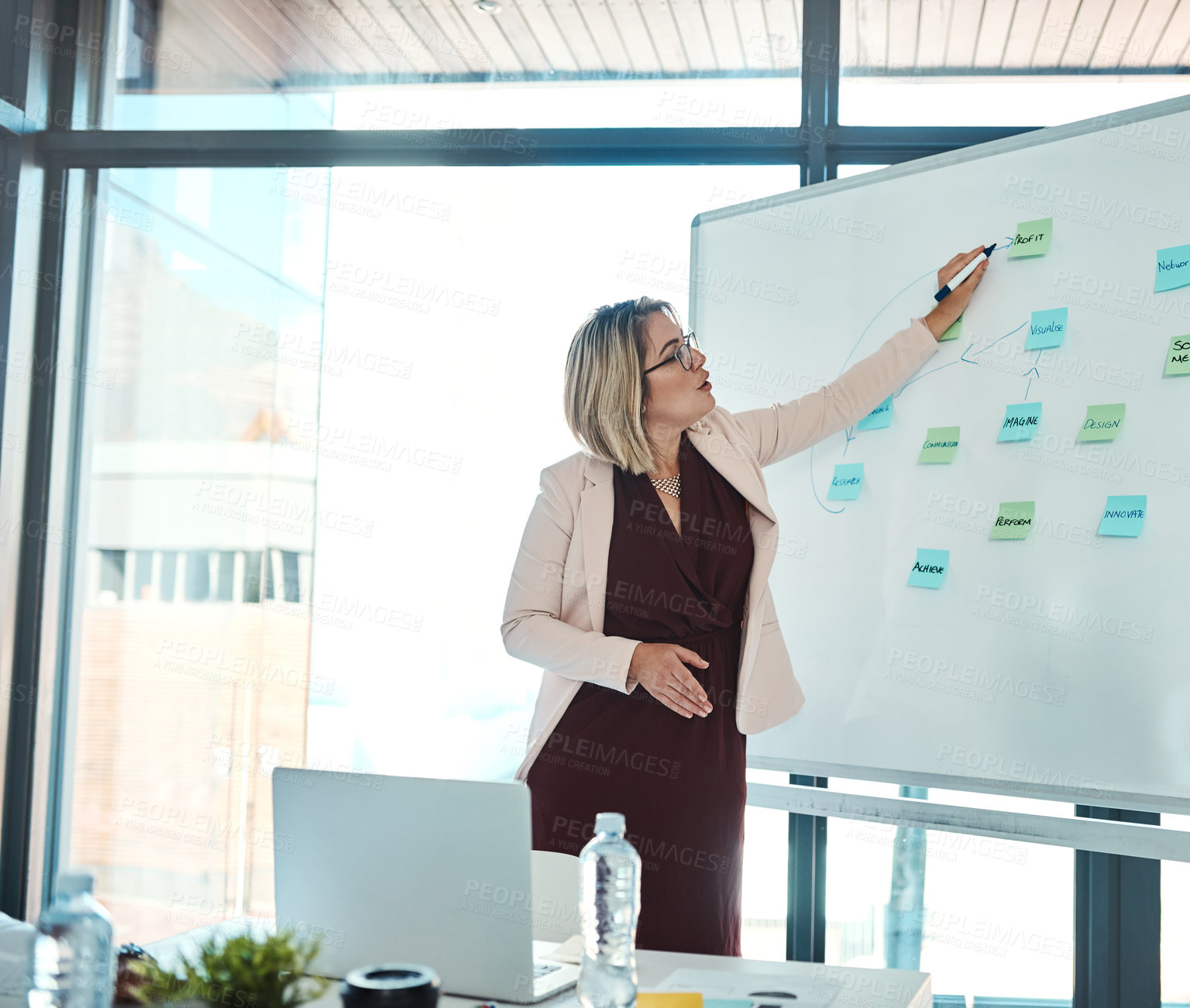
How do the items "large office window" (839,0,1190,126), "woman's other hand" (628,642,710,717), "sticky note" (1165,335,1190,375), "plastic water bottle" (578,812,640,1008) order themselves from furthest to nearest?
"large office window" (839,0,1190,126), "woman's other hand" (628,642,710,717), "sticky note" (1165,335,1190,375), "plastic water bottle" (578,812,640,1008)

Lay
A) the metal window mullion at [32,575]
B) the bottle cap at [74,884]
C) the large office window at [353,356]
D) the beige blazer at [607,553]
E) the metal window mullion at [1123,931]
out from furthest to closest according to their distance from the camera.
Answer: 1. the metal window mullion at [32,575]
2. the large office window at [353,356]
3. the metal window mullion at [1123,931]
4. the beige blazer at [607,553]
5. the bottle cap at [74,884]

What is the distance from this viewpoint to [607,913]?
1.19 metres

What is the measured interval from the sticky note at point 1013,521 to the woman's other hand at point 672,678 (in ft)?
2.04

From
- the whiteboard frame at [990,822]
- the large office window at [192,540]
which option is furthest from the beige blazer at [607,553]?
the large office window at [192,540]

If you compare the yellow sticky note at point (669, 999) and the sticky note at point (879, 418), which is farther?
the sticky note at point (879, 418)

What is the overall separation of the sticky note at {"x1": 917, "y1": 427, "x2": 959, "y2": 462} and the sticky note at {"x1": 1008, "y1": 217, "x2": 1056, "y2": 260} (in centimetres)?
36

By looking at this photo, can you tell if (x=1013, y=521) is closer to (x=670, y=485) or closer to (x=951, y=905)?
(x=670, y=485)

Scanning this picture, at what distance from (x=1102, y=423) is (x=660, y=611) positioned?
88 centimetres

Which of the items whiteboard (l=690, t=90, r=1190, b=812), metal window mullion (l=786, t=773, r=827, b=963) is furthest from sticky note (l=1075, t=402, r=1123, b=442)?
metal window mullion (l=786, t=773, r=827, b=963)

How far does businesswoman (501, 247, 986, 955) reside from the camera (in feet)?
6.56

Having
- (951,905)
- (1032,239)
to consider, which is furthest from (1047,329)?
(951,905)

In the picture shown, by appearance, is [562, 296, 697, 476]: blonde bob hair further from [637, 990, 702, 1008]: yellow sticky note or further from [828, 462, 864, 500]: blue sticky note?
[637, 990, 702, 1008]: yellow sticky note

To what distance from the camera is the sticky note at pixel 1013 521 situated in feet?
6.39

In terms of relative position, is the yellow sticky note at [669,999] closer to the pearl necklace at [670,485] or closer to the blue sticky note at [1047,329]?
the pearl necklace at [670,485]
